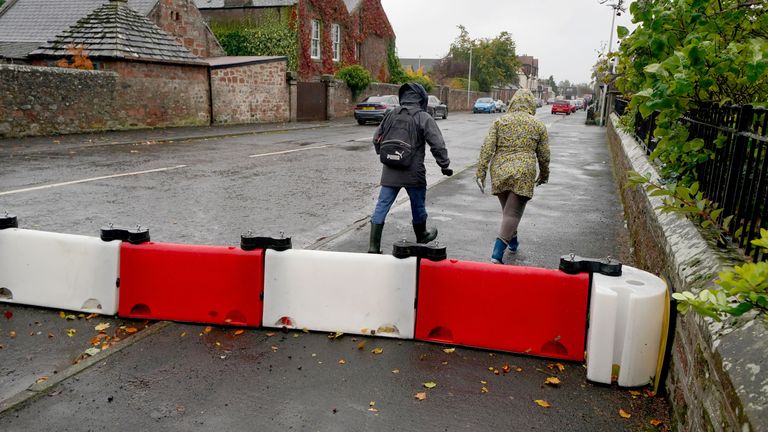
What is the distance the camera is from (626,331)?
3.60 meters

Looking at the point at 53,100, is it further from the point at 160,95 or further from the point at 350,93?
the point at 350,93

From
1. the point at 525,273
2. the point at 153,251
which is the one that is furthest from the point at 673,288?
the point at 153,251

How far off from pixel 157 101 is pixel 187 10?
1003cm

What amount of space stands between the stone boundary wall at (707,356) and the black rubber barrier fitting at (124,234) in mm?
3657

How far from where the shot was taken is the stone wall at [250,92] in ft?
80.1

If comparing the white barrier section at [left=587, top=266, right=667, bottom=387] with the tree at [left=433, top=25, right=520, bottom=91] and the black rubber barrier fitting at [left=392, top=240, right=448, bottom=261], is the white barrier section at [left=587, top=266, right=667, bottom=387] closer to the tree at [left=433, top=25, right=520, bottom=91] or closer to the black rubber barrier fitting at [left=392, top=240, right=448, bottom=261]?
the black rubber barrier fitting at [left=392, top=240, right=448, bottom=261]

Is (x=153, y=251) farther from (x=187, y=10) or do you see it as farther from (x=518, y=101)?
(x=187, y=10)

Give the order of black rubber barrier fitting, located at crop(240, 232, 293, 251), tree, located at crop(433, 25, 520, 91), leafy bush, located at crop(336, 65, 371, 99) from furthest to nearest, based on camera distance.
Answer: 1. tree, located at crop(433, 25, 520, 91)
2. leafy bush, located at crop(336, 65, 371, 99)
3. black rubber barrier fitting, located at crop(240, 232, 293, 251)

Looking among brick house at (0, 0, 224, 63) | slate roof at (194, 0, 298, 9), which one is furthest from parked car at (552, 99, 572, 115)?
brick house at (0, 0, 224, 63)

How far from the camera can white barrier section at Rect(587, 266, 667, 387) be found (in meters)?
3.57

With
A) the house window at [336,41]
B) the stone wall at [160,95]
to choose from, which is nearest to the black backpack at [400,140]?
the stone wall at [160,95]

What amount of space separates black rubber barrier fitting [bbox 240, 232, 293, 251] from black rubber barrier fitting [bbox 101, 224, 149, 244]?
79 cm

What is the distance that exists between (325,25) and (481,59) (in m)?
39.3

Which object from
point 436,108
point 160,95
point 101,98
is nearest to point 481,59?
point 436,108
